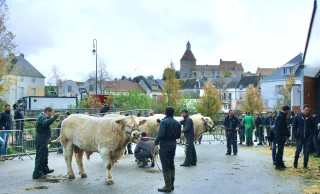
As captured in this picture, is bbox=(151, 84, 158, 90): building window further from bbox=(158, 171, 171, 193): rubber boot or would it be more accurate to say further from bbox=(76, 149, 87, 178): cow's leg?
bbox=(158, 171, 171, 193): rubber boot

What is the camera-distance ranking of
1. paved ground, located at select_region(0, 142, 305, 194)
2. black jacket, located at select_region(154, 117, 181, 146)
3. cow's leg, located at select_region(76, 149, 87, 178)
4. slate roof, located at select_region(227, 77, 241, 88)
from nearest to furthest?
black jacket, located at select_region(154, 117, 181, 146) → paved ground, located at select_region(0, 142, 305, 194) → cow's leg, located at select_region(76, 149, 87, 178) → slate roof, located at select_region(227, 77, 241, 88)

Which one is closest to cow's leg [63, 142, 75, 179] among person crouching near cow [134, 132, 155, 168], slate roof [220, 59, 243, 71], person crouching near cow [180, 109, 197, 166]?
person crouching near cow [134, 132, 155, 168]

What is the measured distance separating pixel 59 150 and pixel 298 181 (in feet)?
37.0

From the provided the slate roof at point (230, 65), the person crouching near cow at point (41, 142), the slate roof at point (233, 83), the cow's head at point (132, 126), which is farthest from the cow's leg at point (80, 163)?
the slate roof at point (230, 65)

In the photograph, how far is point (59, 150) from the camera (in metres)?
18.7

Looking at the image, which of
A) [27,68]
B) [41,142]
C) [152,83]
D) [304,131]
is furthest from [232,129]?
[152,83]

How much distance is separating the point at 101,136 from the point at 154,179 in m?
2.02

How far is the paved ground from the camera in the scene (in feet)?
33.1

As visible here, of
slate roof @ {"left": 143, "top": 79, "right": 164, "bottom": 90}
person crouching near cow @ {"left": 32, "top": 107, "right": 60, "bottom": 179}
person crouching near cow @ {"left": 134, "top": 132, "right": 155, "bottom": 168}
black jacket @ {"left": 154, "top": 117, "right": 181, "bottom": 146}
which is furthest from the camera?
slate roof @ {"left": 143, "top": 79, "right": 164, "bottom": 90}

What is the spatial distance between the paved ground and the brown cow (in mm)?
721

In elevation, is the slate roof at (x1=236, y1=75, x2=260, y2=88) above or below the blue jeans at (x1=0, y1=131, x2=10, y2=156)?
above

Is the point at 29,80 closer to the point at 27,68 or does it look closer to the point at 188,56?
the point at 27,68

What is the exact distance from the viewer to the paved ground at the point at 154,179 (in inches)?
397

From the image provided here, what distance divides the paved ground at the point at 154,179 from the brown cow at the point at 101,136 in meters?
0.72
